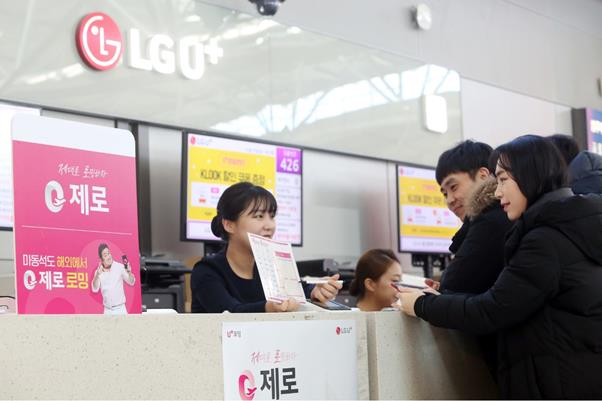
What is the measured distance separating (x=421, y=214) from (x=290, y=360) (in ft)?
14.5

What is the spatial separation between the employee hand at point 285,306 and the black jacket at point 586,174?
1.00 m

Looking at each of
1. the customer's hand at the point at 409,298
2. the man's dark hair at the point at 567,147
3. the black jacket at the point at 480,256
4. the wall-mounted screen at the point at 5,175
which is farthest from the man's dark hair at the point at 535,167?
the wall-mounted screen at the point at 5,175

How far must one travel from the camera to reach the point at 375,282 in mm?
3961

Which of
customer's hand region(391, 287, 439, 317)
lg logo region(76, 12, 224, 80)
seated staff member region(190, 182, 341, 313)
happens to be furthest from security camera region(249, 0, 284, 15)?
customer's hand region(391, 287, 439, 317)

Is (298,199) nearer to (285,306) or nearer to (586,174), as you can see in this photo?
(586,174)

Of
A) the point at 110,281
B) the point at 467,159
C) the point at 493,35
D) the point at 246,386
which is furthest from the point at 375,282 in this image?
the point at 493,35

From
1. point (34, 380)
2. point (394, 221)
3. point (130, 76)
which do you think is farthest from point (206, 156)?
point (34, 380)

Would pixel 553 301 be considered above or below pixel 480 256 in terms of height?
below

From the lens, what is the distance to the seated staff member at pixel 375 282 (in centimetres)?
393

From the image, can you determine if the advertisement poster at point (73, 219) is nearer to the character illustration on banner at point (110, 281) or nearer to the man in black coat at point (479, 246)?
the character illustration on banner at point (110, 281)

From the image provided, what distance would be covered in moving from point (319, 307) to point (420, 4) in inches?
191

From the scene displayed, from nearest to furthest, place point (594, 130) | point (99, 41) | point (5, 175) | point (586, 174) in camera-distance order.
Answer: point (586, 174)
point (5, 175)
point (99, 41)
point (594, 130)

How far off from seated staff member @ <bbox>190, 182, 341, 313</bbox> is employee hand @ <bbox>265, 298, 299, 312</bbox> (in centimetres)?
35

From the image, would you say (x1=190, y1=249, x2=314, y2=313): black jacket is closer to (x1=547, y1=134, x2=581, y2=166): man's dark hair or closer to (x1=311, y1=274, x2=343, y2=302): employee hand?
(x1=311, y1=274, x2=343, y2=302): employee hand
